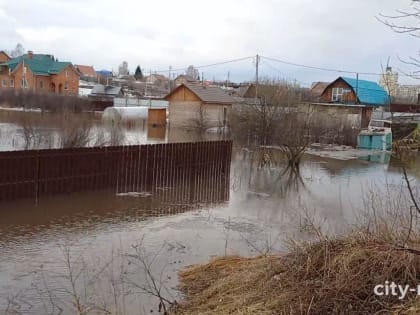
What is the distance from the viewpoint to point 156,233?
9.00 meters

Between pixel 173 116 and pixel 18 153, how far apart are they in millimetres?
28605

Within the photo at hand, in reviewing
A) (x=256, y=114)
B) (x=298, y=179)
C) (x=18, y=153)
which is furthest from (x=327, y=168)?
(x=18, y=153)

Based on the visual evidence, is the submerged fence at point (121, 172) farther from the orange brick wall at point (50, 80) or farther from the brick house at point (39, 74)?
the brick house at point (39, 74)

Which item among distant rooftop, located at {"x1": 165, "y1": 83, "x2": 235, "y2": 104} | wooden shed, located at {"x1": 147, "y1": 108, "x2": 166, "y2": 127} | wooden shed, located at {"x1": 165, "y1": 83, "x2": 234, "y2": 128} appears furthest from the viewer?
wooden shed, located at {"x1": 147, "y1": 108, "x2": 166, "y2": 127}

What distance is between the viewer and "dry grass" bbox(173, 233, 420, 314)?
410 centimetres

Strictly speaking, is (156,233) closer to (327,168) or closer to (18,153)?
(18,153)

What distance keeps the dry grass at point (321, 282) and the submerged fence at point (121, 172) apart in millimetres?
6678

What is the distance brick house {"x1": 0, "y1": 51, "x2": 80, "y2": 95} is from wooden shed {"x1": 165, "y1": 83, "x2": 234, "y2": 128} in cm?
2945

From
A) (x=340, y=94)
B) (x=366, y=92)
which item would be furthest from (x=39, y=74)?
(x=366, y=92)

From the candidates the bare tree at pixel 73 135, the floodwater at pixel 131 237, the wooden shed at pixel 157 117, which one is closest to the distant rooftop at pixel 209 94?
the wooden shed at pixel 157 117

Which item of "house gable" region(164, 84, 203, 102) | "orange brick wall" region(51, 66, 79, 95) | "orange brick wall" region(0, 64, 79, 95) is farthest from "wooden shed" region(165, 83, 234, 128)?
"orange brick wall" region(51, 66, 79, 95)

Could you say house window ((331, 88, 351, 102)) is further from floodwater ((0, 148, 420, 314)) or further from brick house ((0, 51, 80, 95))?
brick house ((0, 51, 80, 95))

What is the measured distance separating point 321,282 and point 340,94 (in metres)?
45.8

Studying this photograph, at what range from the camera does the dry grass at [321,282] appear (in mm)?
4102
